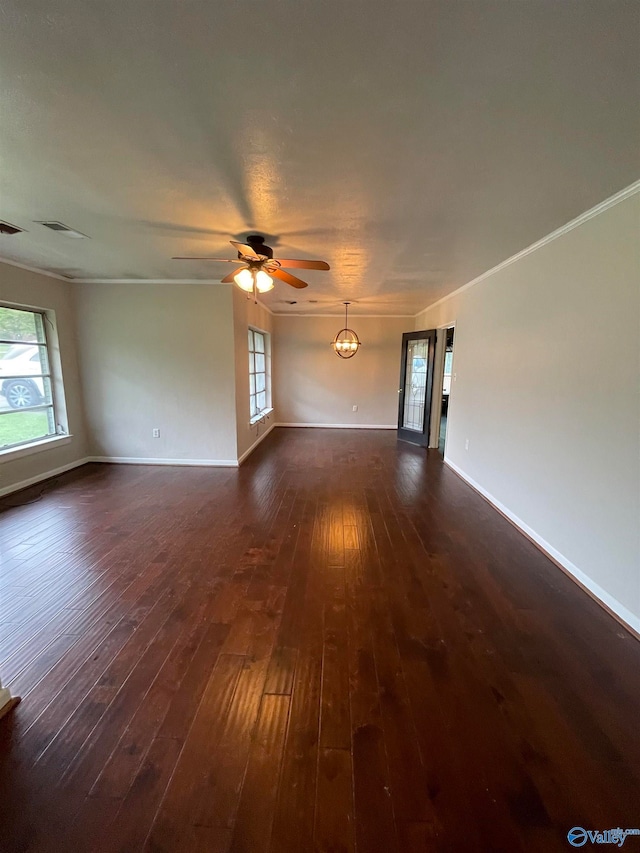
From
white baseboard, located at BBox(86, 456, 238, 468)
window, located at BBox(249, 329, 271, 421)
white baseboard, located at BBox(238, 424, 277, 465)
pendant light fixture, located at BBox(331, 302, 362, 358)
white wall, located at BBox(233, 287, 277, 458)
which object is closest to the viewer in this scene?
white wall, located at BBox(233, 287, 277, 458)

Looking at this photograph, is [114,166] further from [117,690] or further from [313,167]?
[117,690]

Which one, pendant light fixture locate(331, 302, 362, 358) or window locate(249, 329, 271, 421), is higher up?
pendant light fixture locate(331, 302, 362, 358)

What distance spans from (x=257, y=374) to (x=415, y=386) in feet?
10.4

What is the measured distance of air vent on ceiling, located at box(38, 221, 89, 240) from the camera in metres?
2.78

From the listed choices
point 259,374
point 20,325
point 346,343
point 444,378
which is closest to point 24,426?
point 20,325

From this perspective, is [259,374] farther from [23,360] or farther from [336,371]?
[23,360]

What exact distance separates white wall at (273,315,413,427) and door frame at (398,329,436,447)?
739mm

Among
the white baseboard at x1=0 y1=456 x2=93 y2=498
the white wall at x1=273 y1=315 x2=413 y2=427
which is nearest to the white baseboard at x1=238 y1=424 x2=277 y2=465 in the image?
the white wall at x1=273 y1=315 x2=413 y2=427

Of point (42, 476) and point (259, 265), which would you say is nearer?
point (259, 265)

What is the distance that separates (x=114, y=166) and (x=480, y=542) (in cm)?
376

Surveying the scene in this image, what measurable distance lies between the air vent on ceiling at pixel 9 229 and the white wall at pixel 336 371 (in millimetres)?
5122

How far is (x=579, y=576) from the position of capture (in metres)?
2.49

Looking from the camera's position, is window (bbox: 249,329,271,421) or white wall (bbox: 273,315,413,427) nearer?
window (bbox: 249,329,271,421)

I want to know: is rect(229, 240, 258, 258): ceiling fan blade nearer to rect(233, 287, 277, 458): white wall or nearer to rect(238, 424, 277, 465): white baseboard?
rect(233, 287, 277, 458): white wall
